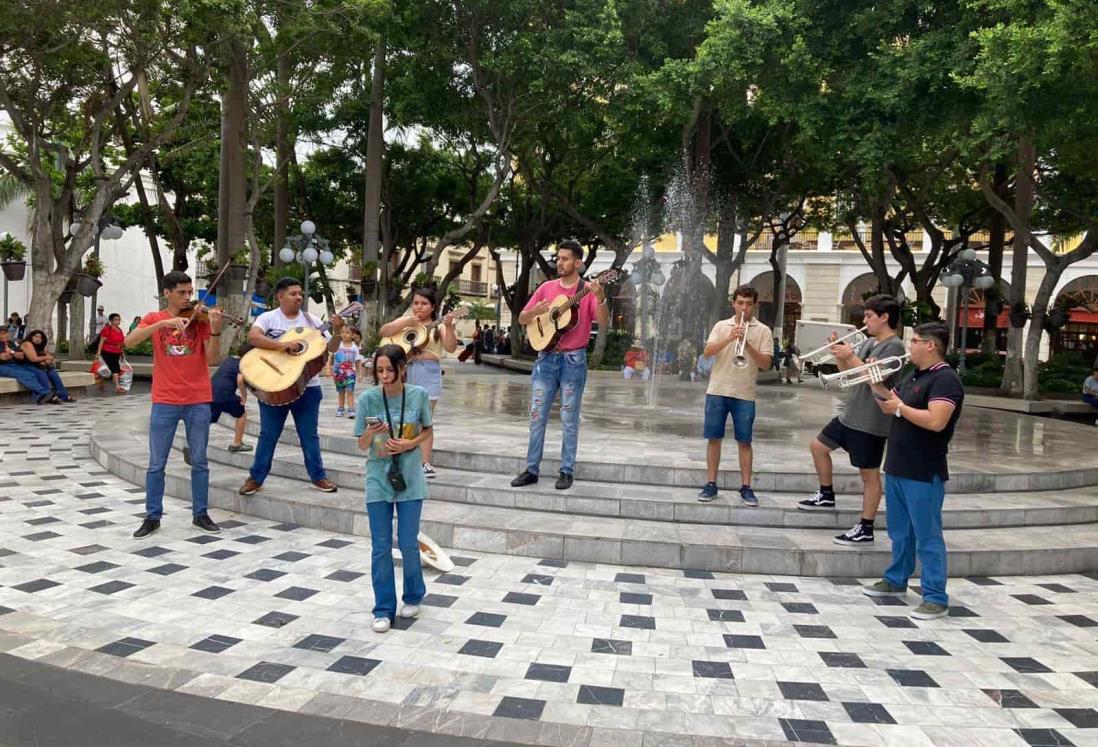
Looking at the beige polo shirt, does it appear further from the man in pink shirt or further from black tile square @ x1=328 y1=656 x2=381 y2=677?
black tile square @ x1=328 y1=656 x2=381 y2=677

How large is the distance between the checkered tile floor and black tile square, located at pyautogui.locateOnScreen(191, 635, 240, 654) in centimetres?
1

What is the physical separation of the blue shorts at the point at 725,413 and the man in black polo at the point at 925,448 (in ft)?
4.46

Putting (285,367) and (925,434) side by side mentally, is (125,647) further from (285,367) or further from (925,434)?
(925,434)

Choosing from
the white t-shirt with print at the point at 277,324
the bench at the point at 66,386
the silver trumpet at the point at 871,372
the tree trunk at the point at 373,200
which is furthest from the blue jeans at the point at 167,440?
the tree trunk at the point at 373,200

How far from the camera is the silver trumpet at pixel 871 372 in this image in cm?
466

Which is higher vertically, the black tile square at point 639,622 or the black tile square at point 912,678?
the black tile square at point 912,678

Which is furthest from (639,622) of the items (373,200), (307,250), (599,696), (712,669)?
(373,200)

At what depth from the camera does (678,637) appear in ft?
13.9

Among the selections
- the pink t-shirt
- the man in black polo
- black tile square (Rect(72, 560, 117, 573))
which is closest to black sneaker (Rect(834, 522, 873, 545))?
the man in black polo

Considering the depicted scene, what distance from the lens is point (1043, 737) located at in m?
3.21

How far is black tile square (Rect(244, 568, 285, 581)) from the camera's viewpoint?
16.3 ft

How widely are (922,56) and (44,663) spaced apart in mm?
12210

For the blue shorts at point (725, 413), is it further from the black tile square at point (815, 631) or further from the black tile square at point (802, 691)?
the black tile square at point (802, 691)

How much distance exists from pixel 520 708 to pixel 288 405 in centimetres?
377
